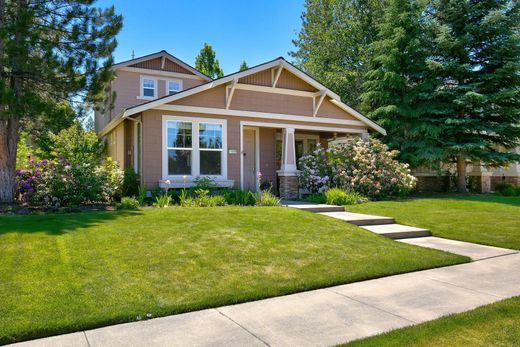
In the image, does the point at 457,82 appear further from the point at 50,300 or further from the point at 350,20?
the point at 50,300

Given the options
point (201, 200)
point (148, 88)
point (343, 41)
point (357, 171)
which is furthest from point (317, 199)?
point (343, 41)

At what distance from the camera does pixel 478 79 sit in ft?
53.7

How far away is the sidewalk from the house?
7.60m

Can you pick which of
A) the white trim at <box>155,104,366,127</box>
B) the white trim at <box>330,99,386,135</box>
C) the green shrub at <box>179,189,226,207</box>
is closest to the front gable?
the white trim at <box>155,104,366,127</box>

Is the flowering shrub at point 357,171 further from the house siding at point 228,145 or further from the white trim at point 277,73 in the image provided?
the white trim at point 277,73

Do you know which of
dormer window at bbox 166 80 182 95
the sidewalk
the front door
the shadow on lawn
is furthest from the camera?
dormer window at bbox 166 80 182 95

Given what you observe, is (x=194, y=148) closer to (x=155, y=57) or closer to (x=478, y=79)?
(x=155, y=57)

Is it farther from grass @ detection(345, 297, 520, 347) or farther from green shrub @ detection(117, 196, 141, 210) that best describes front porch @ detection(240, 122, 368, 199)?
grass @ detection(345, 297, 520, 347)

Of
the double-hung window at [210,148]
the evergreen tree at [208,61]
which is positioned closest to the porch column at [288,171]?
the double-hung window at [210,148]

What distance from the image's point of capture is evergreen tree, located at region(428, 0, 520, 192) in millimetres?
15844

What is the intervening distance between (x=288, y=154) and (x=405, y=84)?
7758 mm

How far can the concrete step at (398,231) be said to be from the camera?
27.0 feet

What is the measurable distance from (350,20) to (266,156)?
624 inches

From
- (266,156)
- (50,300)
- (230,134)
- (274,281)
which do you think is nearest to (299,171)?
(266,156)
